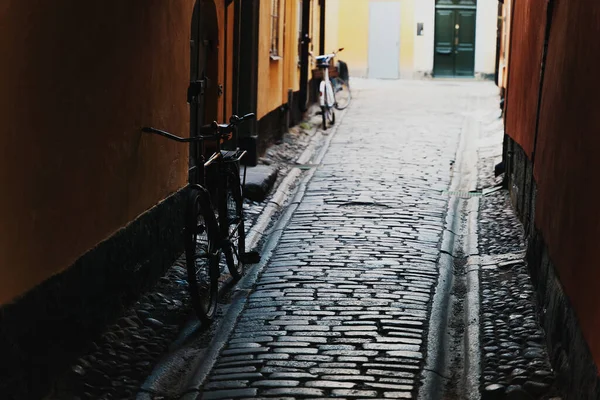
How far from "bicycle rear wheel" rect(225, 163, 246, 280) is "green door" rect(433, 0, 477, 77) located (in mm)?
25899

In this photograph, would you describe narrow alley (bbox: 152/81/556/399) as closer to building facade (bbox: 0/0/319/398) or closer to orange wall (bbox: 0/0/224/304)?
building facade (bbox: 0/0/319/398)

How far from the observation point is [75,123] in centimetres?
572

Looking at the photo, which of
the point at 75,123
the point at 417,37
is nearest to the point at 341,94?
the point at 417,37

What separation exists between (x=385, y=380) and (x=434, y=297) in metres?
1.95

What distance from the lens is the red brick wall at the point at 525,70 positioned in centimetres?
916

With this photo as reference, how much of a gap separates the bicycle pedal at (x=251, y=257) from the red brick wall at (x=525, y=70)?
265 centimetres

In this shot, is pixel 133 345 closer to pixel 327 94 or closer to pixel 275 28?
pixel 275 28

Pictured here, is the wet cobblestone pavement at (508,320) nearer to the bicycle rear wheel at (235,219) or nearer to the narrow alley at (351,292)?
the narrow alley at (351,292)

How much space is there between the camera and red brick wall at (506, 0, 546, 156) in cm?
916

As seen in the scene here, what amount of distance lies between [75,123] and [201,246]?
5.70ft

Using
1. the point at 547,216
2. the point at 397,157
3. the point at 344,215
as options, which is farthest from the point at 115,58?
the point at 397,157

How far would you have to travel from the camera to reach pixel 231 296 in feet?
25.7

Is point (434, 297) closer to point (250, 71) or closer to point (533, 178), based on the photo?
point (533, 178)

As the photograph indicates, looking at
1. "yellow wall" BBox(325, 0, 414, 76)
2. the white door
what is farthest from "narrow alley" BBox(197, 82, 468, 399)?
the white door
